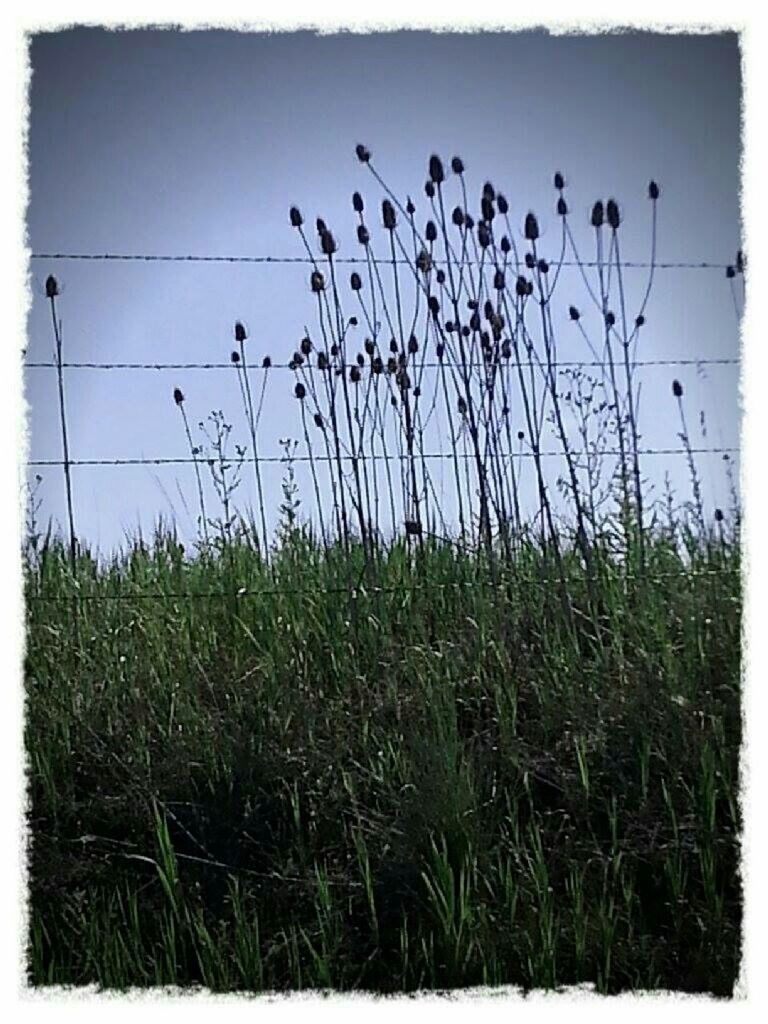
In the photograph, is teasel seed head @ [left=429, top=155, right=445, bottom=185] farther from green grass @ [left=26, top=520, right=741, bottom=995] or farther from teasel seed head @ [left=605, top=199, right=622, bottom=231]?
green grass @ [left=26, top=520, right=741, bottom=995]

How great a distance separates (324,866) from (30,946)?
1.42 ft

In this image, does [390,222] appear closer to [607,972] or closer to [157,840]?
[157,840]

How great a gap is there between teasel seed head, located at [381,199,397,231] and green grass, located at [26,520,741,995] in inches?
20.9

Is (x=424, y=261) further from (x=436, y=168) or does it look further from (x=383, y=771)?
(x=383, y=771)

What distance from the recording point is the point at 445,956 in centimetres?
169

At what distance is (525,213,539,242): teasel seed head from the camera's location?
1.92 meters

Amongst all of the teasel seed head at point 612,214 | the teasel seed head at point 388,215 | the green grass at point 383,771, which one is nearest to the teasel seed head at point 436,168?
the teasel seed head at point 388,215

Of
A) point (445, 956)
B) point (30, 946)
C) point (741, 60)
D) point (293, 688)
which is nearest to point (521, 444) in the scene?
point (293, 688)

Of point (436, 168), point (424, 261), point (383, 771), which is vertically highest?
point (436, 168)

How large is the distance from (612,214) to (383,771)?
93 centimetres

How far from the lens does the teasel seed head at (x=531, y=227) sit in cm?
192

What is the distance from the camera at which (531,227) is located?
193 cm

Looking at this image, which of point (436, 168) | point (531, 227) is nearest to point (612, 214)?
point (531, 227)

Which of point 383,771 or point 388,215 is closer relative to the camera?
point 383,771
